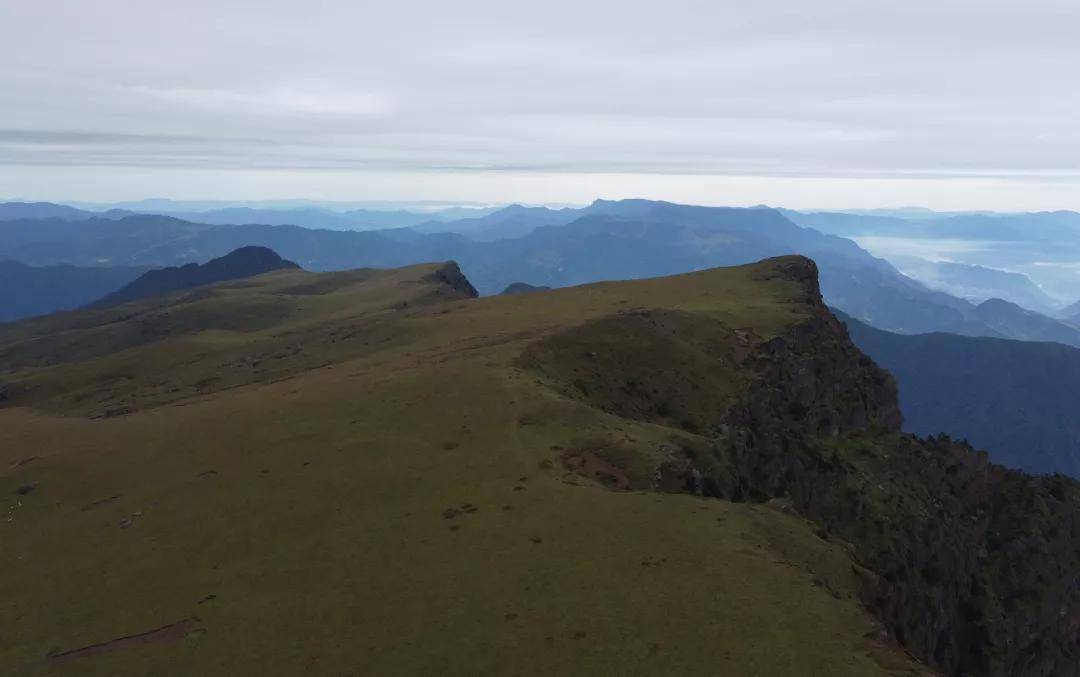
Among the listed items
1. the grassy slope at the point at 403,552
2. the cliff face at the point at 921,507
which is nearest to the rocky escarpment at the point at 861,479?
the cliff face at the point at 921,507

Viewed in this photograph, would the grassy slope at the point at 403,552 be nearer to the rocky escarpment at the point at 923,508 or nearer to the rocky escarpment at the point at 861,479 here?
the rocky escarpment at the point at 861,479

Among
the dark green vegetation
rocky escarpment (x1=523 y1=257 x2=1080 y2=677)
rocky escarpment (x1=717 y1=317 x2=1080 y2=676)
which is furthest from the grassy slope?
rocky escarpment (x1=717 y1=317 x2=1080 y2=676)

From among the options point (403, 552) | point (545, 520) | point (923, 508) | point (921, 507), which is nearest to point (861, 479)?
point (921, 507)

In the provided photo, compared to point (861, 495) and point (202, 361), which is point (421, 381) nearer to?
point (861, 495)

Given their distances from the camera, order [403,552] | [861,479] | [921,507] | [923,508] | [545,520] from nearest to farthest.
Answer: [403,552], [545,520], [861,479], [921,507], [923,508]

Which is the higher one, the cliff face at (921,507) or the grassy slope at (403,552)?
the grassy slope at (403,552)

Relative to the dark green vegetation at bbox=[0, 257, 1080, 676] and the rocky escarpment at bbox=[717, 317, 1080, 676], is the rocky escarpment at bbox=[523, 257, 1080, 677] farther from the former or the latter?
the dark green vegetation at bbox=[0, 257, 1080, 676]

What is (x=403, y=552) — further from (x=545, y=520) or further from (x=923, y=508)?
(x=923, y=508)
